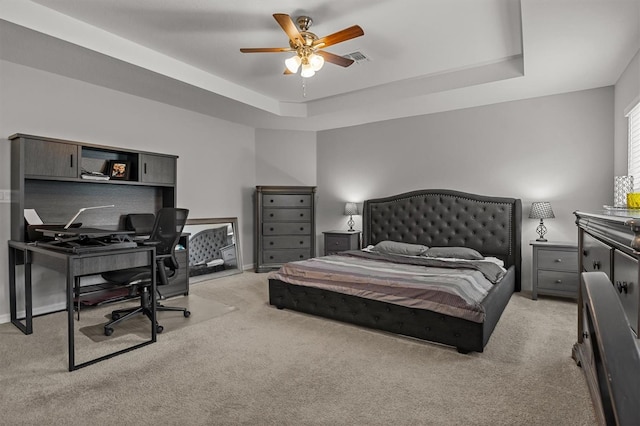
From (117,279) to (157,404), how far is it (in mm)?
1522

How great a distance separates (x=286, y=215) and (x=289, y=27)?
3610 mm

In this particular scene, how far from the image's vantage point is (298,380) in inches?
90.7

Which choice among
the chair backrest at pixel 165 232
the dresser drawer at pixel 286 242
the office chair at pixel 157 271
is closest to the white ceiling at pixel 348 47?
the chair backrest at pixel 165 232

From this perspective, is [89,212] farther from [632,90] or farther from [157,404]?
[632,90]

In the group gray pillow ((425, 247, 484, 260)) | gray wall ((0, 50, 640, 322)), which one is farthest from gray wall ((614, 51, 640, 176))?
gray pillow ((425, 247, 484, 260))

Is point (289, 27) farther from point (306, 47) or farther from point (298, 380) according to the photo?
point (298, 380)

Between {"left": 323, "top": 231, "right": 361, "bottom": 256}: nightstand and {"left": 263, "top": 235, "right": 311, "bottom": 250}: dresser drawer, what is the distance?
453 millimetres

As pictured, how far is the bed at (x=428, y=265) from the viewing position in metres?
2.76

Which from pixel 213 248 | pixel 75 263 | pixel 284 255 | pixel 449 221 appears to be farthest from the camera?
pixel 284 255

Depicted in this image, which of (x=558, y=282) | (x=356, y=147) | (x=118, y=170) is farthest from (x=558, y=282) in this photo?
(x=118, y=170)

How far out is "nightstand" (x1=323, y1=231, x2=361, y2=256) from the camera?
220 inches

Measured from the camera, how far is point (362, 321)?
3201mm

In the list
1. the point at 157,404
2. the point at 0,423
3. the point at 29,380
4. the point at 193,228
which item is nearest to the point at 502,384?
the point at 157,404

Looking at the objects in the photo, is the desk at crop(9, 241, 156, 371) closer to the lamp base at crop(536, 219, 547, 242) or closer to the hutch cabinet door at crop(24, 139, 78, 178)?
the hutch cabinet door at crop(24, 139, 78, 178)
